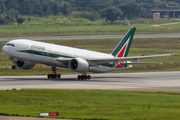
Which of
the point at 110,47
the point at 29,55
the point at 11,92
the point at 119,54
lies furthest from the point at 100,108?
the point at 110,47

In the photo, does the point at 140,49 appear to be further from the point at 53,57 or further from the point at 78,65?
the point at 53,57

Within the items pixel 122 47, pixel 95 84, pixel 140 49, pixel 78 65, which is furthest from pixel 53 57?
pixel 140 49

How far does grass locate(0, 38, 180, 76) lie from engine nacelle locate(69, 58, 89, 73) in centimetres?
1251

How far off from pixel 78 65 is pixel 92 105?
76.7 ft

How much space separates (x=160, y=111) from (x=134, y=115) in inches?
101

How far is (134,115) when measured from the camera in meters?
25.7

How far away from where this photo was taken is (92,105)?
98.0ft

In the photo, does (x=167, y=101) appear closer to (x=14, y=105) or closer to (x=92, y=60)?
(x=14, y=105)

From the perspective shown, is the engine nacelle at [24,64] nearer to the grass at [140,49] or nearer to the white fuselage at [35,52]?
the white fuselage at [35,52]

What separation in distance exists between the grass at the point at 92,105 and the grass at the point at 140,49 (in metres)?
28.0

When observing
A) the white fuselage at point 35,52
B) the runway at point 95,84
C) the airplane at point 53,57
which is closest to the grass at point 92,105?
the runway at point 95,84

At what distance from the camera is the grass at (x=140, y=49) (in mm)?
71375

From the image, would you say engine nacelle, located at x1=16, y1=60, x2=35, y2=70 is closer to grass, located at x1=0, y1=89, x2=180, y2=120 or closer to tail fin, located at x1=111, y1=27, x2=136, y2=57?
tail fin, located at x1=111, y1=27, x2=136, y2=57

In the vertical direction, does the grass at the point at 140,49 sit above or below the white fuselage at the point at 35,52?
below
